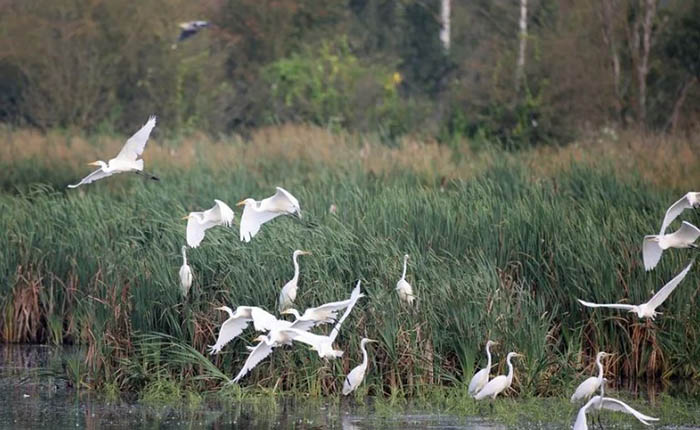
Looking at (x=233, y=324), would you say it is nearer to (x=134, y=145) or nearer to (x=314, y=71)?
(x=134, y=145)

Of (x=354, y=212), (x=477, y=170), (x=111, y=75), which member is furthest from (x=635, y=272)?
(x=111, y=75)

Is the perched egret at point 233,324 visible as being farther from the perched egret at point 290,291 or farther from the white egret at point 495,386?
the white egret at point 495,386

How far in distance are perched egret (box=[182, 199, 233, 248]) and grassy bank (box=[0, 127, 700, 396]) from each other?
30 cm

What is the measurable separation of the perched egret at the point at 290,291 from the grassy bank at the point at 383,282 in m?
0.29

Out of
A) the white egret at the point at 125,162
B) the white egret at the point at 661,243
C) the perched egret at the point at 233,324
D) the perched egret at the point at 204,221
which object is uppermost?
the white egret at the point at 125,162

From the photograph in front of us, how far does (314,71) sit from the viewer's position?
2617 cm

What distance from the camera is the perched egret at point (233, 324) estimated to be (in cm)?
880

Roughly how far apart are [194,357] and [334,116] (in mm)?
16438

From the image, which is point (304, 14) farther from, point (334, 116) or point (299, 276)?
point (299, 276)

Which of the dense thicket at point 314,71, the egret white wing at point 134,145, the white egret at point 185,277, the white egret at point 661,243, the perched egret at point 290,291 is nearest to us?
the perched egret at point 290,291

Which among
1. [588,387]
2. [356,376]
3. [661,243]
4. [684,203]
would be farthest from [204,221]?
[684,203]

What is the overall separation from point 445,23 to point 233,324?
2085cm

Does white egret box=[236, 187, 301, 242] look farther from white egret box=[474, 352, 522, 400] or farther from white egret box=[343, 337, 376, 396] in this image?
white egret box=[474, 352, 522, 400]

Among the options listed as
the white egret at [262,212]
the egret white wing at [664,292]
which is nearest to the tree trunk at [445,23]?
the white egret at [262,212]
